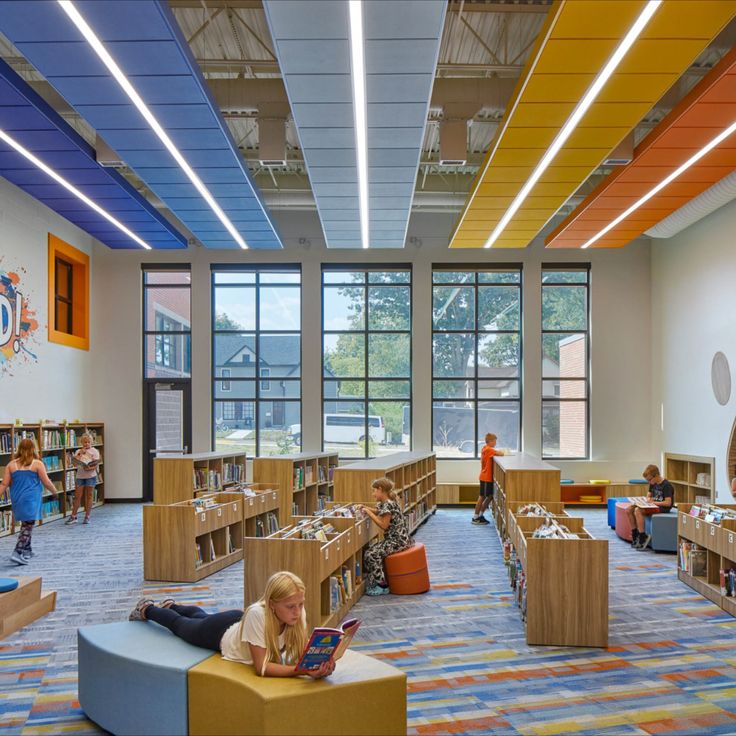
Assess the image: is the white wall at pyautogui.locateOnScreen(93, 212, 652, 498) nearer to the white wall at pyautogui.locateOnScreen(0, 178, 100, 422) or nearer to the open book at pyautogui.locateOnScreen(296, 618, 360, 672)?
the white wall at pyautogui.locateOnScreen(0, 178, 100, 422)

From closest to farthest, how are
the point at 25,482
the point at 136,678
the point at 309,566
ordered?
the point at 136,678 < the point at 309,566 < the point at 25,482

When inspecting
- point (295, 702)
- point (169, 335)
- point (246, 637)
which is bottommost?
point (295, 702)

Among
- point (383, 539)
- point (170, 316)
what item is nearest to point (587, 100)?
point (383, 539)

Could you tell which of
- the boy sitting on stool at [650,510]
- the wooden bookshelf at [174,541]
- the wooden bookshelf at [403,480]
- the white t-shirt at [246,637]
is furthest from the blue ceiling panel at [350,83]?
the boy sitting on stool at [650,510]

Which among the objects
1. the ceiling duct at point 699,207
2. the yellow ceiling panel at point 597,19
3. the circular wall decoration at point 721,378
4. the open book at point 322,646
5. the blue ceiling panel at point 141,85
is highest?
the ceiling duct at point 699,207

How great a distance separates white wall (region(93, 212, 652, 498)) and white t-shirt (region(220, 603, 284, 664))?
39.7ft

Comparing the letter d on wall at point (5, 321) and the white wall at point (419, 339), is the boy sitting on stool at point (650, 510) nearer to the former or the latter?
the white wall at point (419, 339)

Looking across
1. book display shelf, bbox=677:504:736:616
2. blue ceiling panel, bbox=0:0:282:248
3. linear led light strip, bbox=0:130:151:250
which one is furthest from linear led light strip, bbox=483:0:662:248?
linear led light strip, bbox=0:130:151:250

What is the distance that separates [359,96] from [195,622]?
4809mm

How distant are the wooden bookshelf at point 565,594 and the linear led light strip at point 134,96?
17.2 feet

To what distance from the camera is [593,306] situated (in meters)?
16.5

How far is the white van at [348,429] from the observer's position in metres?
16.8

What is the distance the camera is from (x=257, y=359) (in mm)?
Result: 16844

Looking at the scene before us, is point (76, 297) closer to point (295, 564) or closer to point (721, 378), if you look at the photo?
point (295, 564)
